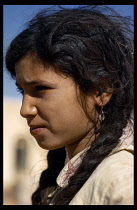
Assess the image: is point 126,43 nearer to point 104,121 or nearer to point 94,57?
point 94,57

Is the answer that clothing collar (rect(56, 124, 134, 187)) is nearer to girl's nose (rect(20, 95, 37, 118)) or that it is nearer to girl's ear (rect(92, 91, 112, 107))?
girl's ear (rect(92, 91, 112, 107))

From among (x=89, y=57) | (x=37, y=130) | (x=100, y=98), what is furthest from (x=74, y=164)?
(x=89, y=57)

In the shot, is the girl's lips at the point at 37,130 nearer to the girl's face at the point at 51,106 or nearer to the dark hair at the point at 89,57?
A: the girl's face at the point at 51,106

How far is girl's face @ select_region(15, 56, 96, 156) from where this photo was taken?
187cm

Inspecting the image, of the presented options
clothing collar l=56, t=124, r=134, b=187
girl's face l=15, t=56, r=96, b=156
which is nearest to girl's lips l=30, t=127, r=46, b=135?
girl's face l=15, t=56, r=96, b=156

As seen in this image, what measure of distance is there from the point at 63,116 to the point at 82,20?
549 mm

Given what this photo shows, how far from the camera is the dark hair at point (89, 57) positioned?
6.16ft

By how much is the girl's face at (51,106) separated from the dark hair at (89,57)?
0.20 ft

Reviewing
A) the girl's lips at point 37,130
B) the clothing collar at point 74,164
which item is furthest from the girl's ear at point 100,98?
the girl's lips at point 37,130

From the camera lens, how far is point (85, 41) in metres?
1.92

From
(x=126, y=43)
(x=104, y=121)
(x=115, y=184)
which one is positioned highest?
(x=126, y=43)

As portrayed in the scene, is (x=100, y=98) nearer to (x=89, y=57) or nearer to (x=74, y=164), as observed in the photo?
(x=89, y=57)

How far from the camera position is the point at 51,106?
1882 millimetres

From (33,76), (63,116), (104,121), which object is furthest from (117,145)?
(33,76)
